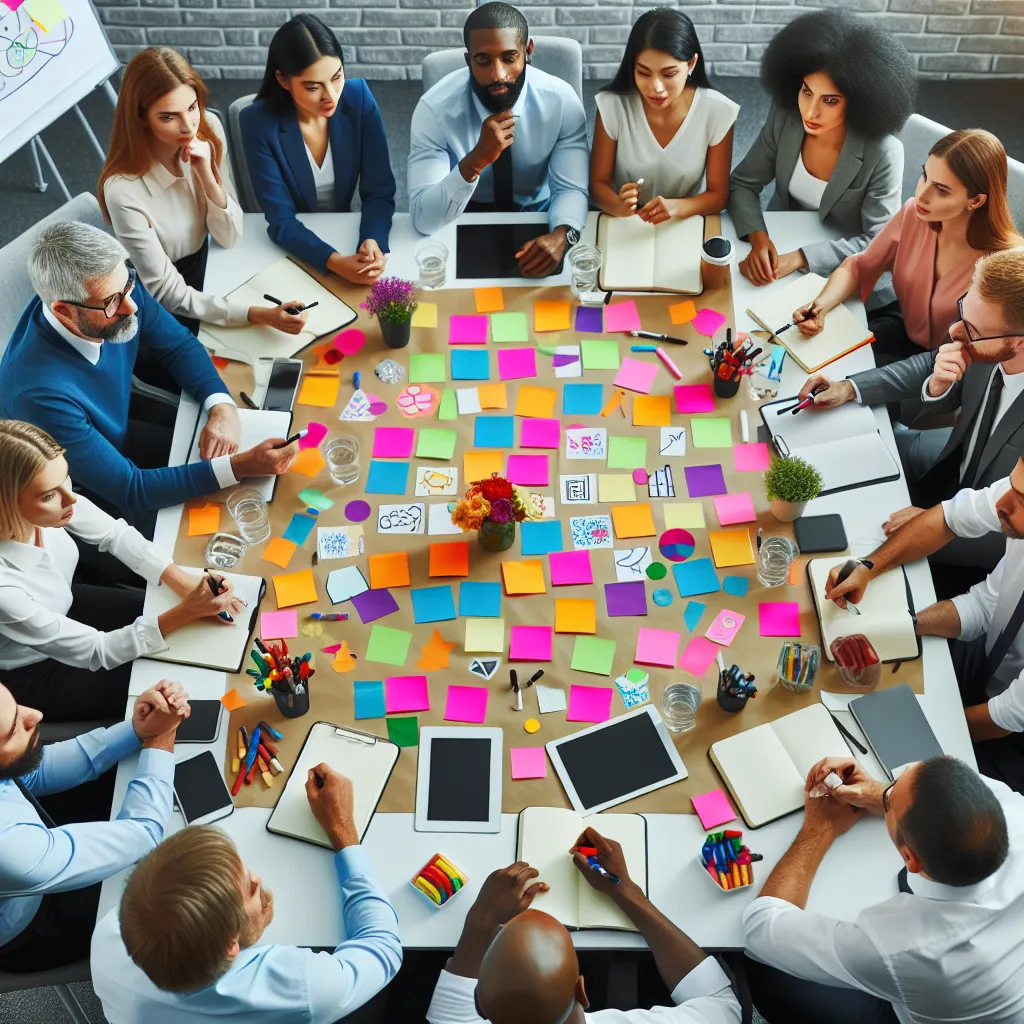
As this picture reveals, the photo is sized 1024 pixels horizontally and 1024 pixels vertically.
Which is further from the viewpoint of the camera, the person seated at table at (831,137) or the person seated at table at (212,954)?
the person seated at table at (831,137)

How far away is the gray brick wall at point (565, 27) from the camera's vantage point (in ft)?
14.8

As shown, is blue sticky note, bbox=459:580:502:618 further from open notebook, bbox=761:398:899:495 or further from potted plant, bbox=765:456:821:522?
open notebook, bbox=761:398:899:495

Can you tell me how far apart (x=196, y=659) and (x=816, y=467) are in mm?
1577

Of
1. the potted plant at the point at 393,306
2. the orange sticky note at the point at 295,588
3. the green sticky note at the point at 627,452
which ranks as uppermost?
the potted plant at the point at 393,306

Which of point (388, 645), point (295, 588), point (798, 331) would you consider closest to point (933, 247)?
point (798, 331)

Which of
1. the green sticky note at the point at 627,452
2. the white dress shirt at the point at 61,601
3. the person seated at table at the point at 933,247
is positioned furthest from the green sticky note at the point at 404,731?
the person seated at table at the point at 933,247

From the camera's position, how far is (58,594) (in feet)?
7.79

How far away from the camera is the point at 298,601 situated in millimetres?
2316

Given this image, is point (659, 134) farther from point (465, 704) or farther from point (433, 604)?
point (465, 704)

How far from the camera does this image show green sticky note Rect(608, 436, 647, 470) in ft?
8.32

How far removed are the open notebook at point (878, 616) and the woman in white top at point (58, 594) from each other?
1.35 metres

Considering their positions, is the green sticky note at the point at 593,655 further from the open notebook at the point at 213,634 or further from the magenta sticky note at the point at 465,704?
the open notebook at the point at 213,634

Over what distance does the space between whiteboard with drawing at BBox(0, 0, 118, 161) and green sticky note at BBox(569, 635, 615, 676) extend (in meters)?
3.04

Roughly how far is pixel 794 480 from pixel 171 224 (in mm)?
1991
